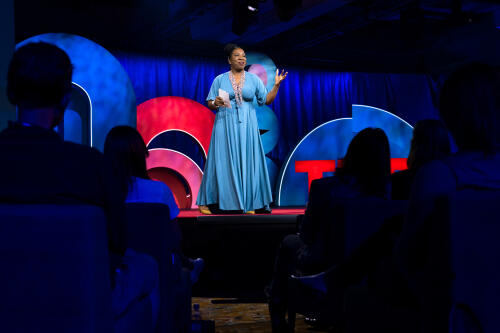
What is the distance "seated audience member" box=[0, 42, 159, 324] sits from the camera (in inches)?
47.1

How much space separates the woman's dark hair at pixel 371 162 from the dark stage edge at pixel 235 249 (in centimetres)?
127

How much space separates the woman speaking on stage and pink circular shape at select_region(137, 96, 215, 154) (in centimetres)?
158

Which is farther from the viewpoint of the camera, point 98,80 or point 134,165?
point 98,80

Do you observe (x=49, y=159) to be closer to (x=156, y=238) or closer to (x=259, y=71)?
(x=156, y=238)

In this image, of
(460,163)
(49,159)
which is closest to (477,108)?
(460,163)

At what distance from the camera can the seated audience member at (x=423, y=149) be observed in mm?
2373

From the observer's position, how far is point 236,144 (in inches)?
216

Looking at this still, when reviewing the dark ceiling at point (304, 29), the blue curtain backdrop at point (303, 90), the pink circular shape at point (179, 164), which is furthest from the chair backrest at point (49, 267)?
the blue curtain backdrop at point (303, 90)

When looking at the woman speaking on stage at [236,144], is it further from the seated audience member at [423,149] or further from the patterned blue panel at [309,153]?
the seated audience member at [423,149]

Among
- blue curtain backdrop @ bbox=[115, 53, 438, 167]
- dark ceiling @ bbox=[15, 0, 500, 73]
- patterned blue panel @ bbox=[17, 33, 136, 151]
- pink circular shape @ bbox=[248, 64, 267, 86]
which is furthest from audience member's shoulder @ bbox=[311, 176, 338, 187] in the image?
blue curtain backdrop @ bbox=[115, 53, 438, 167]

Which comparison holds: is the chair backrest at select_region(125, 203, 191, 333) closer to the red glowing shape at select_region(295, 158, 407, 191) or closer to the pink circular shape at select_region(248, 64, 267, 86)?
the red glowing shape at select_region(295, 158, 407, 191)

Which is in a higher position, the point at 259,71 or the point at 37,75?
the point at 259,71

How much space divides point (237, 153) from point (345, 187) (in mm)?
3349

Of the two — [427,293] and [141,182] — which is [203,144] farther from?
[427,293]
